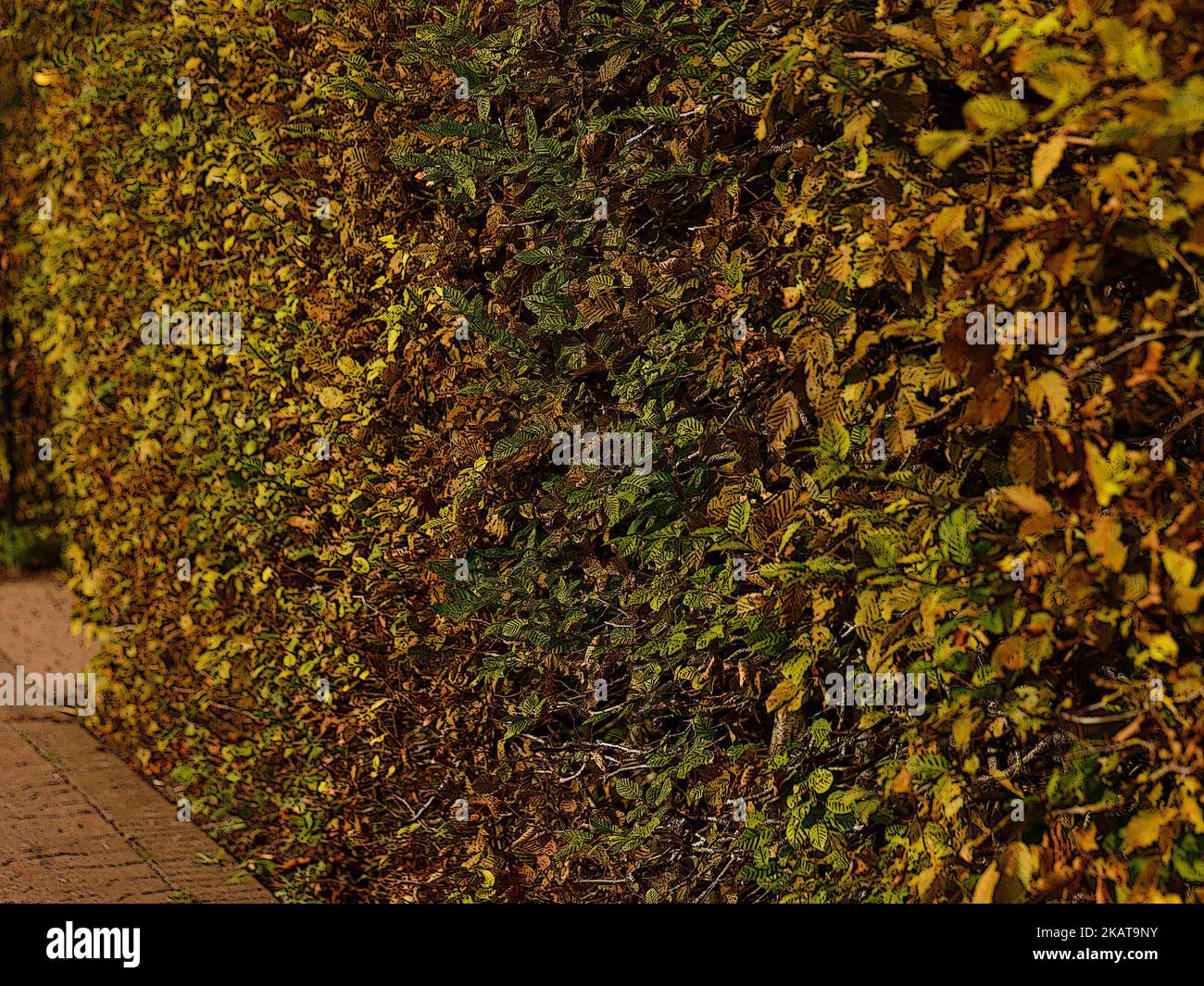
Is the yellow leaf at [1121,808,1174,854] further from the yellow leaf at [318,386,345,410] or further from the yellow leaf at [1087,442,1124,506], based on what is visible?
the yellow leaf at [318,386,345,410]

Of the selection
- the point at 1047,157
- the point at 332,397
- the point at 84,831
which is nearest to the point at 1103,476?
the point at 1047,157

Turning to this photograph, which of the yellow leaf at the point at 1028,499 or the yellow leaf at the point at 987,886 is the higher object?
the yellow leaf at the point at 1028,499

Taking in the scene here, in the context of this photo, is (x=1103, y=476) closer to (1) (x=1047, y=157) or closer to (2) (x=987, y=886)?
(1) (x=1047, y=157)

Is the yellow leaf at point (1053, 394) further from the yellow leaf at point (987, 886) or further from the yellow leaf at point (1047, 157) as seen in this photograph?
the yellow leaf at point (987, 886)

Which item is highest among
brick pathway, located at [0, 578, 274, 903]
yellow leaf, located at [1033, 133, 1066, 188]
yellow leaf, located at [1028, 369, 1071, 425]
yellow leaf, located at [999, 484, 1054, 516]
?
yellow leaf, located at [1033, 133, 1066, 188]

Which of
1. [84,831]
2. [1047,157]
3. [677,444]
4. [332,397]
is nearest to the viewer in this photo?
[1047,157]

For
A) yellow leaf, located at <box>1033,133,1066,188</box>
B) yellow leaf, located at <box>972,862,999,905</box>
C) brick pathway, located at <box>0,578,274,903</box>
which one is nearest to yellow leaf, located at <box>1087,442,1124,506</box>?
yellow leaf, located at <box>1033,133,1066,188</box>

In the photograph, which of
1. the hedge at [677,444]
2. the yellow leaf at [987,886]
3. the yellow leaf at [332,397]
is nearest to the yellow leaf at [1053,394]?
the hedge at [677,444]

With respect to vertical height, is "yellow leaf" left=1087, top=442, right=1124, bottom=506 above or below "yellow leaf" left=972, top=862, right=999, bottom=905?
above

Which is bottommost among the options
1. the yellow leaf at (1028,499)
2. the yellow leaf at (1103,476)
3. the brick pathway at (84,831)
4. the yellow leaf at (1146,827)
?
the brick pathway at (84,831)

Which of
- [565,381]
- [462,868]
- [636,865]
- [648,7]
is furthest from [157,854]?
[648,7]

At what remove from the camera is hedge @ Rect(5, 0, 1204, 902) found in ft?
7.74

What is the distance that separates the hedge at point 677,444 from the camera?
236 cm

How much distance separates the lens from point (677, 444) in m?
3.53
